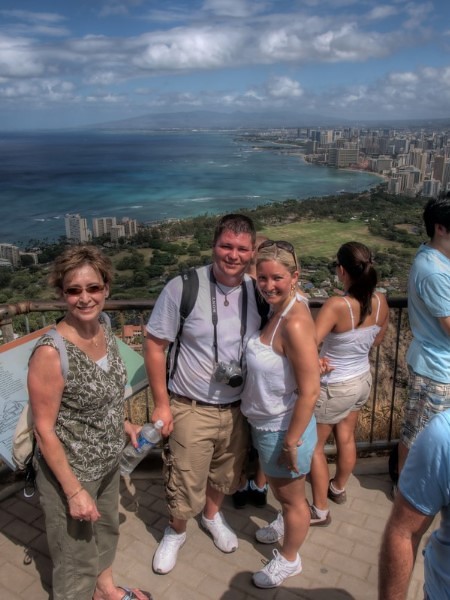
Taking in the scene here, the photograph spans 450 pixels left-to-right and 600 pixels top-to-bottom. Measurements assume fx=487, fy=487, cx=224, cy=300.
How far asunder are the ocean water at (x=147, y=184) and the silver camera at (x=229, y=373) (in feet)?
200

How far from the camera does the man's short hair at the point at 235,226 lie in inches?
93.1

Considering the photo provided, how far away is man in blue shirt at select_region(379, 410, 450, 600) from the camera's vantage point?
1307mm

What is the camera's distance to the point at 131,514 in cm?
324

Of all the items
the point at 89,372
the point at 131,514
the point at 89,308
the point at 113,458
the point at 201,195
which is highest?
the point at 89,308

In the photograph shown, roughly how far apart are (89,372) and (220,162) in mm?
132842

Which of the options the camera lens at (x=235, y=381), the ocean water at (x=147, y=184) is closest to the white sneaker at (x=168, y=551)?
the camera lens at (x=235, y=381)

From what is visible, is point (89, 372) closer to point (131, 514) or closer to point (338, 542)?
point (131, 514)

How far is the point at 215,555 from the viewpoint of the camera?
2871 mm

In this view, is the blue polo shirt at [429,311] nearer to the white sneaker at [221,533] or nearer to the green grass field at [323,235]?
the white sneaker at [221,533]

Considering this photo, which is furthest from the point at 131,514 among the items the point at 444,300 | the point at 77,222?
the point at 77,222

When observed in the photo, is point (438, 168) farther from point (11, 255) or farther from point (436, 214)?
point (436, 214)

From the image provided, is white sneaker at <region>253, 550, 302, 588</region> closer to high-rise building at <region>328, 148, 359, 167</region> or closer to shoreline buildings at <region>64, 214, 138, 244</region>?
shoreline buildings at <region>64, 214, 138, 244</region>

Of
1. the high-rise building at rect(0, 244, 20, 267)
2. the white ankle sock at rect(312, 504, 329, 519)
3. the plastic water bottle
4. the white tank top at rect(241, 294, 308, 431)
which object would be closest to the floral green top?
the plastic water bottle

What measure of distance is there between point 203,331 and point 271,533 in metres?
1.43
